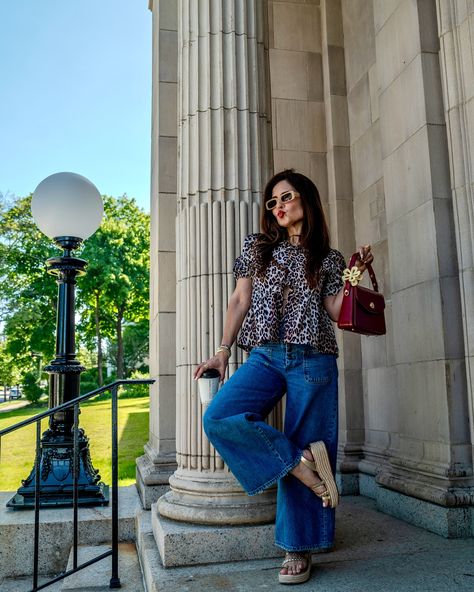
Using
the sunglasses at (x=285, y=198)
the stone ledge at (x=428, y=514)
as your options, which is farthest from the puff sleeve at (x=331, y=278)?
the stone ledge at (x=428, y=514)

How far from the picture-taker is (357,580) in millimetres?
3088

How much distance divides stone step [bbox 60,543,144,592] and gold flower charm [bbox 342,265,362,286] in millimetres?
2612

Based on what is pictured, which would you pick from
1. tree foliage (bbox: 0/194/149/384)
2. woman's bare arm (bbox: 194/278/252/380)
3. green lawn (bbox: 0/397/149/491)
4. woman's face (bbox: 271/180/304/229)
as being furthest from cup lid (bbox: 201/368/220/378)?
tree foliage (bbox: 0/194/149/384)

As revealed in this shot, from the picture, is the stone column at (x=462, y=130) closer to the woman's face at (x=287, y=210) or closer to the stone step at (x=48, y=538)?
the woman's face at (x=287, y=210)

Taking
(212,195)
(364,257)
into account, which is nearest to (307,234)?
(364,257)

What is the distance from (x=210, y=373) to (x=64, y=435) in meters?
3.30

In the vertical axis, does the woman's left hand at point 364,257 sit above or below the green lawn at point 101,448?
above

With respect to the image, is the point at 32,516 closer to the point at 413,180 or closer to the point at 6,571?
the point at 6,571

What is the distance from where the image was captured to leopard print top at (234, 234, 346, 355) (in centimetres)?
319

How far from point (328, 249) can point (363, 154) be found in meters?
3.40

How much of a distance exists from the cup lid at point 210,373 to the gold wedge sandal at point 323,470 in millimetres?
702

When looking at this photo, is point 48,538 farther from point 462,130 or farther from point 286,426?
point 462,130

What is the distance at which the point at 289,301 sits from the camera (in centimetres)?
329

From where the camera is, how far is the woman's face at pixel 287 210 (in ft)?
11.3
